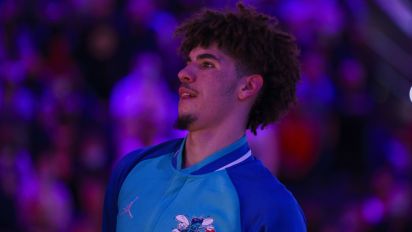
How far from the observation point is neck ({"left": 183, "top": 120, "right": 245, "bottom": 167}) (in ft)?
10.8

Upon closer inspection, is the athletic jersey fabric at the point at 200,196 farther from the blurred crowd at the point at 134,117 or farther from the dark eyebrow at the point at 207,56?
the blurred crowd at the point at 134,117

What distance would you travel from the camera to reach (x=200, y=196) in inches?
124

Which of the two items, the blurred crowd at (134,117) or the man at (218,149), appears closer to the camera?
the man at (218,149)

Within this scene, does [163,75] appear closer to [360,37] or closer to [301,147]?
[301,147]

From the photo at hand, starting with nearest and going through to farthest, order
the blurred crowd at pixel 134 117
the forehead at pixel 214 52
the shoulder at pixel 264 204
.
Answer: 1. the shoulder at pixel 264 204
2. the forehead at pixel 214 52
3. the blurred crowd at pixel 134 117

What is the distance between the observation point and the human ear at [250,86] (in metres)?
3.35

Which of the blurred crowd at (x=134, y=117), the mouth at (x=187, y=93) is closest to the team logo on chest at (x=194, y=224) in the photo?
the mouth at (x=187, y=93)

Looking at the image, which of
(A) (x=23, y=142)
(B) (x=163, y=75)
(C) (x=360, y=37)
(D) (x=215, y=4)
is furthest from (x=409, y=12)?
(A) (x=23, y=142)

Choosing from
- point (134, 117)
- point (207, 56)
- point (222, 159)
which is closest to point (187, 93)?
point (207, 56)

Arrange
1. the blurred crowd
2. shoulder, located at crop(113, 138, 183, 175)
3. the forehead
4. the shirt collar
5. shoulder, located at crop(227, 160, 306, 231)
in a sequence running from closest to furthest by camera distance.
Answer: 1. shoulder, located at crop(227, 160, 306, 231)
2. the shirt collar
3. the forehead
4. shoulder, located at crop(113, 138, 183, 175)
5. the blurred crowd

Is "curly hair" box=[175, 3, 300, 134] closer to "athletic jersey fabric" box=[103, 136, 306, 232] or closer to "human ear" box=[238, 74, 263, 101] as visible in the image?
"human ear" box=[238, 74, 263, 101]

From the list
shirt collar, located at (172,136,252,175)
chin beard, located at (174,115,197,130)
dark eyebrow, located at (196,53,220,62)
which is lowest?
shirt collar, located at (172,136,252,175)

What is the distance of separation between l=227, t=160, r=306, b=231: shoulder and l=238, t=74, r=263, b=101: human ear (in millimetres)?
336

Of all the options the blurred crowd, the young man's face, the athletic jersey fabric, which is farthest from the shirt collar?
the blurred crowd
